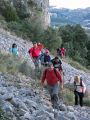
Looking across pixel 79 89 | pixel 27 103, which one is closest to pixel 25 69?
pixel 79 89

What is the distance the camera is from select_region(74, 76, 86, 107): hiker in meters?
17.5

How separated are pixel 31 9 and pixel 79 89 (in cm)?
3909

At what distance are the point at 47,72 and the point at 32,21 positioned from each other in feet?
118

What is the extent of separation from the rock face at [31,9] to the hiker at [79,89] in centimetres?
3261

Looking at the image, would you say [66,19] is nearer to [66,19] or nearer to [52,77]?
[66,19]

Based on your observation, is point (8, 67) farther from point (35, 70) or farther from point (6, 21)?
point (6, 21)

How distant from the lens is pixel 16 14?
53.5 meters

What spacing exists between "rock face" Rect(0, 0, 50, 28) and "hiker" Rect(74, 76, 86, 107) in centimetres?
3261

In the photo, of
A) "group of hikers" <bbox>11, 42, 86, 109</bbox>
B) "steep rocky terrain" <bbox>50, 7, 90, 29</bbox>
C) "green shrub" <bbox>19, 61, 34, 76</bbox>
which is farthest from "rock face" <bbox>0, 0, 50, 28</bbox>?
"steep rocky terrain" <bbox>50, 7, 90, 29</bbox>

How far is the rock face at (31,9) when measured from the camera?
52688mm

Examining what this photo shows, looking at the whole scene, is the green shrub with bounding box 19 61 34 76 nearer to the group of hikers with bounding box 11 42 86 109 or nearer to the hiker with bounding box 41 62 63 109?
the group of hikers with bounding box 11 42 86 109

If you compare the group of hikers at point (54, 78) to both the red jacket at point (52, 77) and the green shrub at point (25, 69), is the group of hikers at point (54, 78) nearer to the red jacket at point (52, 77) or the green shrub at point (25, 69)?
the red jacket at point (52, 77)

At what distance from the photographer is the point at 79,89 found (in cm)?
1772

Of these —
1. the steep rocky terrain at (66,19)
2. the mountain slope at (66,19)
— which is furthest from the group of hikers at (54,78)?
the mountain slope at (66,19)
